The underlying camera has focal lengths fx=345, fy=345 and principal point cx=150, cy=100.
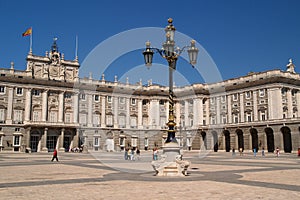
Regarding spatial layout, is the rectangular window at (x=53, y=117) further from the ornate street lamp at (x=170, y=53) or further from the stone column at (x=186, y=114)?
the ornate street lamp at (x=170, y=53)

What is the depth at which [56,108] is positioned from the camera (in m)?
71.8

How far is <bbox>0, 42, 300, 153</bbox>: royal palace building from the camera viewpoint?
65.6 m

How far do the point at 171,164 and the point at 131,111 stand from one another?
63.2m

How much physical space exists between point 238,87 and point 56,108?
38.4m

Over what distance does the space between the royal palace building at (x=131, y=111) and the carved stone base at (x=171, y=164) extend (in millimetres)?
38914

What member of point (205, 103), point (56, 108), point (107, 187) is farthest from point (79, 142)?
point (107, 187)

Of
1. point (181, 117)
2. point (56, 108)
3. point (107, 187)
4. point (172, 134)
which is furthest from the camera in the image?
point (181, 117)

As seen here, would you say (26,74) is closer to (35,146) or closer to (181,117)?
(35,146)

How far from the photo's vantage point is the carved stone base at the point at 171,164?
1820 cm

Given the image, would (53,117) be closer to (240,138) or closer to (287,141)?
(240,138)

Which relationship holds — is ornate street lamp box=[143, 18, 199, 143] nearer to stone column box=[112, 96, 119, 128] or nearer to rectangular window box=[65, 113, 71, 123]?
rectangular window box=[65, 113, 71, 123]

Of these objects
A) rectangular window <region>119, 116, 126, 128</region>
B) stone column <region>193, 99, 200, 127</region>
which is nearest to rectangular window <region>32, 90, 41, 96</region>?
rectangular window <region>119, 116, 126, 128</region>

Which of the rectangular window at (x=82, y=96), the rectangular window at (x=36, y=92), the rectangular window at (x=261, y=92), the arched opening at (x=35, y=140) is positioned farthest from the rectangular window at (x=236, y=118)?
the rectangular window at (x=36, y=92)

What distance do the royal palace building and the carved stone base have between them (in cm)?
3891
